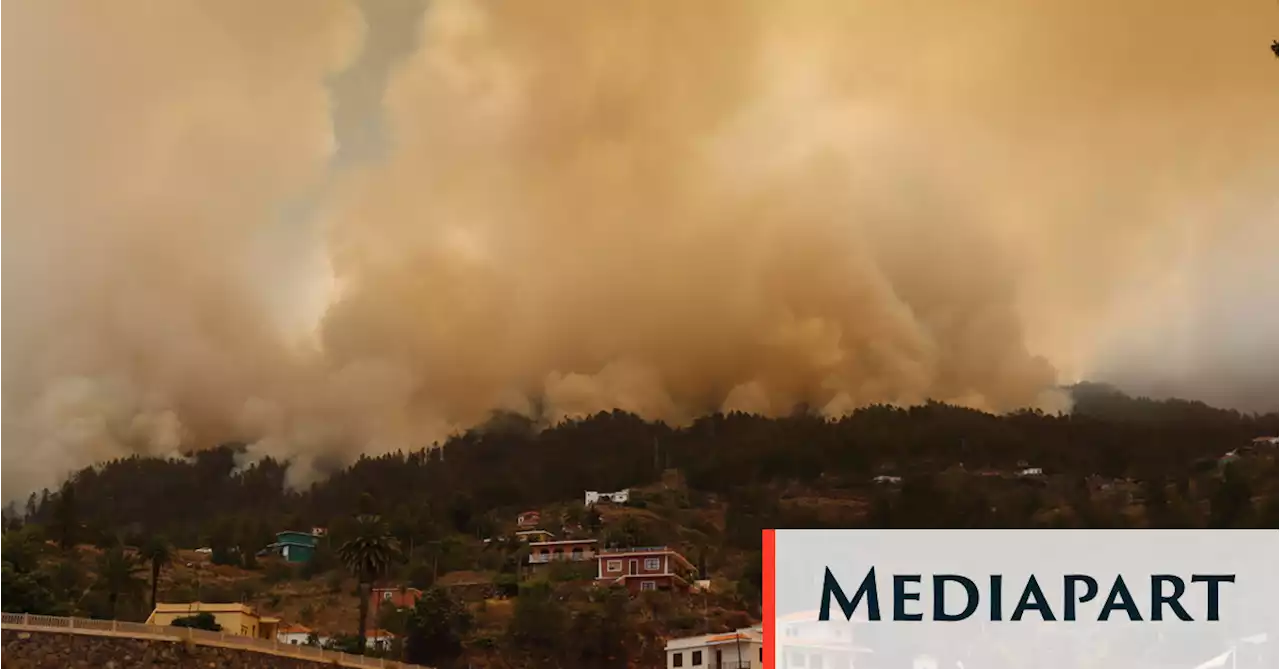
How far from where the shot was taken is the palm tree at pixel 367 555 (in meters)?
24.0

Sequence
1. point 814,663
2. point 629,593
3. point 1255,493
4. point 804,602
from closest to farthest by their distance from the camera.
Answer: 1. point 814,663
2. point 804,602
3. point 629,593
4. point 1255,493

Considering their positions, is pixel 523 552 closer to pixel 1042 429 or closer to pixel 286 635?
pixel 286 635

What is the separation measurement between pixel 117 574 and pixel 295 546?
3.46m

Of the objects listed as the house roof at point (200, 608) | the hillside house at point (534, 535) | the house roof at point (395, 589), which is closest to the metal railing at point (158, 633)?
the house roof at point (200, 608)

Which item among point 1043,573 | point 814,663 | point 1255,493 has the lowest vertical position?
point 814,663

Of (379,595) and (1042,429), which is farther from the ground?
(1042,429)

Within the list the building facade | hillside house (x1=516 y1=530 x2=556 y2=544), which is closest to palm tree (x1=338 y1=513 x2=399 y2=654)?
hillside house (x1=516 y1=530 x2=556 y2=544)

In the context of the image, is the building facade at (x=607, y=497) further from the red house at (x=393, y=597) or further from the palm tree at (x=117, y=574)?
the palm tree at (x=117, y=574)

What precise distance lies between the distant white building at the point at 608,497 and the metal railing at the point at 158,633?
8216 mm

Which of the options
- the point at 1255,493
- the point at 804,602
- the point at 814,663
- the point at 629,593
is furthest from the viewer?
the point at 1255,493

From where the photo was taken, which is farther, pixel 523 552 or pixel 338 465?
pixel 338 465

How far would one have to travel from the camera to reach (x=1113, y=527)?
2566cm

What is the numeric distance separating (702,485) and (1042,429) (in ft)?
24.1

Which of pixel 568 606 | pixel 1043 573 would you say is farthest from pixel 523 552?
pixel 1043 573
